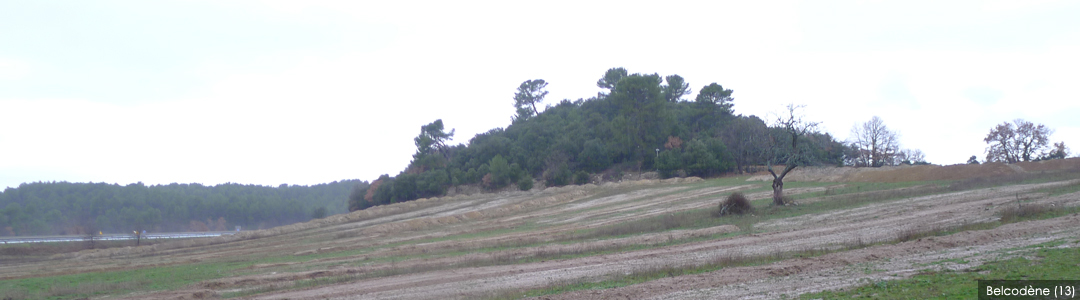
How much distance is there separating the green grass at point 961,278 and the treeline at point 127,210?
10291 centimetres

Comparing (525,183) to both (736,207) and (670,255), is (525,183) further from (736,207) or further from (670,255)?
(670,255)

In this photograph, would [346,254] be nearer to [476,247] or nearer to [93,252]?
[476,247]

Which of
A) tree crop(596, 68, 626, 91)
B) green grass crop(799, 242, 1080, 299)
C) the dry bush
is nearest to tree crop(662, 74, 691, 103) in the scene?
tree crop(596, 68, 626, 91)

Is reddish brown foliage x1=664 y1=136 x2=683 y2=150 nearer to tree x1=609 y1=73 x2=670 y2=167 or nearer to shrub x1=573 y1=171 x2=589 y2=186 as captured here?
tree x1=609 y1=73 x2=670 y2=167

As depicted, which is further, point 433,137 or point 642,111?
point 433,137

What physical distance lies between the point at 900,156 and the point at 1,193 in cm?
17144

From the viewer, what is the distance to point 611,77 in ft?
330

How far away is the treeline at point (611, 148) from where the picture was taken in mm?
67125

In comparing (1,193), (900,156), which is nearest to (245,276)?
(900,156)

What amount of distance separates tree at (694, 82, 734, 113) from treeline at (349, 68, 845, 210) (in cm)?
13

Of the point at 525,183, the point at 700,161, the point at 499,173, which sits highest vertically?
the point at 499,173

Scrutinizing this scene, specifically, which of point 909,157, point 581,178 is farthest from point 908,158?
point 581,178

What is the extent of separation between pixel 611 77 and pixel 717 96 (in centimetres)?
2506

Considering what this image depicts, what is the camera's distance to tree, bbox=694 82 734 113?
3113 inches
